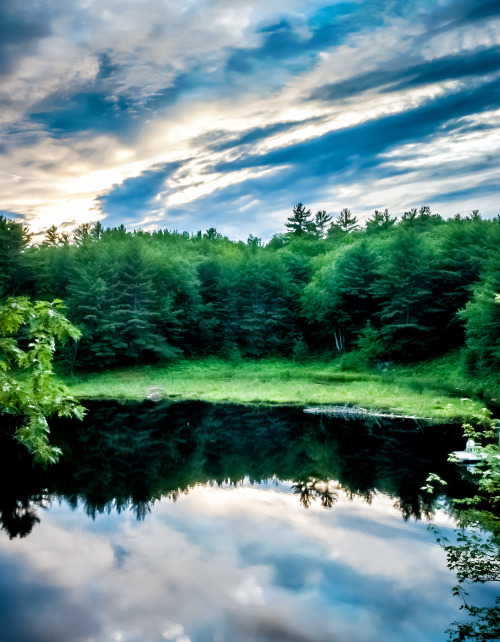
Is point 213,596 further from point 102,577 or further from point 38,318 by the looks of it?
point 38,318

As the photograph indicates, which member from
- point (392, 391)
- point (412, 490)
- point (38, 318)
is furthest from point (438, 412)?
point (38, 318)

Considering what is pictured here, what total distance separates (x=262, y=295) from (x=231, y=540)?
42654 millimetres

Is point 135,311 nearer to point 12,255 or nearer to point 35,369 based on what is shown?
point 12,255

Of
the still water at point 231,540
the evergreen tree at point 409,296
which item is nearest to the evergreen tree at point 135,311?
the evergreen tree at point 409,296

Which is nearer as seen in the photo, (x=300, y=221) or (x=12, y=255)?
(x=12, y=255)

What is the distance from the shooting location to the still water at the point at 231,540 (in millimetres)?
8039

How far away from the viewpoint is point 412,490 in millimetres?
13852

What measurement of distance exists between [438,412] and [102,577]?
1714 cm

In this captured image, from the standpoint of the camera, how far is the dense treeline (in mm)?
40906

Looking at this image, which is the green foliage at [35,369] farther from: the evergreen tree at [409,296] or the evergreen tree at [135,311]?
the evergreen tree at [135,311]

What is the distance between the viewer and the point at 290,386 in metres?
33.5

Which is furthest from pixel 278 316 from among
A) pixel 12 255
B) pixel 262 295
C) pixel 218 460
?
pixel 218 460

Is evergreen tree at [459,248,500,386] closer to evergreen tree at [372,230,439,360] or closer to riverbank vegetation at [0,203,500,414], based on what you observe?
riverbank vegetation at [0,203,500,414]

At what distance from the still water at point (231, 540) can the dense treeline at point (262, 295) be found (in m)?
16.5
